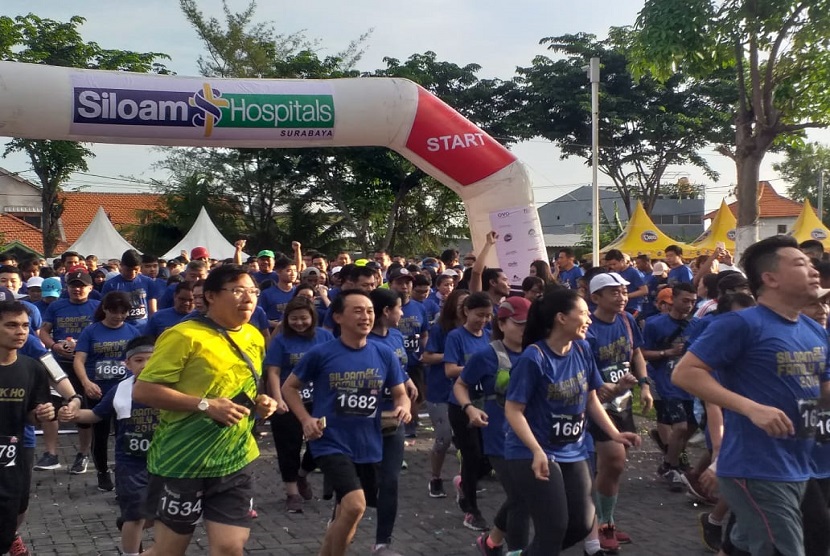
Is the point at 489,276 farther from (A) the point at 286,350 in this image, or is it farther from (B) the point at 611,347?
(B) the point at 611,347

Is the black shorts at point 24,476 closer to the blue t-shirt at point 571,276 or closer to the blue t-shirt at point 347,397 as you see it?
the blue t-shirt at point 347,397

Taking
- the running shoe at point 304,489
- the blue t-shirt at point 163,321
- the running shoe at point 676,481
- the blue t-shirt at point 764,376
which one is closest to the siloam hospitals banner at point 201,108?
the blue t-shirt at point 163,321

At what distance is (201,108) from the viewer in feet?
42.5

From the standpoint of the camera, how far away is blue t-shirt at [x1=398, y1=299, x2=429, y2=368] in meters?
9.93

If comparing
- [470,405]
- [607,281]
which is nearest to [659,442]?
[607,281]

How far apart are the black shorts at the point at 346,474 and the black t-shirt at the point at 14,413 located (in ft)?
5.58

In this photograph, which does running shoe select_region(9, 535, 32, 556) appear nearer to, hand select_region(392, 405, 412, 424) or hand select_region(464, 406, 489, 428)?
hand select_region(392, 405, 412, 424)

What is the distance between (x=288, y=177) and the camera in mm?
32688

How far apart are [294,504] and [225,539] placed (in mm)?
3139

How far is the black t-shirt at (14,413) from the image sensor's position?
555cm

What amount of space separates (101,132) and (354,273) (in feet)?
18.4

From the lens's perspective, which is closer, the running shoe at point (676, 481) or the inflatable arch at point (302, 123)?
the running shoe at point (676, 481)

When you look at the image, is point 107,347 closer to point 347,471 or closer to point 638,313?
point 347,471

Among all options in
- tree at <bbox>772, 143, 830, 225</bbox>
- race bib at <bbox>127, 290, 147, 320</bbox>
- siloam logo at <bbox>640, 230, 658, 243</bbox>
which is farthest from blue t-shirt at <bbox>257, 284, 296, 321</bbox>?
tree at <bbox>772, 143, 830, 225</bbox>
